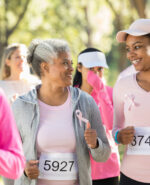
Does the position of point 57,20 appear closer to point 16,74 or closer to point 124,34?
point 16,74

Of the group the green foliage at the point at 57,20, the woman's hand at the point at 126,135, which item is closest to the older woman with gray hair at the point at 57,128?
the woman's hand at the point at 126,135

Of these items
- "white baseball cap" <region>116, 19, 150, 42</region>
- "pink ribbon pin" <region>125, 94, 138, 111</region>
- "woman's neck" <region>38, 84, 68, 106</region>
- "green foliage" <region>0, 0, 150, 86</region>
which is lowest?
"green foliage" <region>0, 0, 150, 86</region>

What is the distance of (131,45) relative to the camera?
440 centimetres

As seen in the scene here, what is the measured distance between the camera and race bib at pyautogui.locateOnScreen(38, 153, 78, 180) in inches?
157

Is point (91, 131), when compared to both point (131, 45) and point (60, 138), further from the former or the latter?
point (131, 45)

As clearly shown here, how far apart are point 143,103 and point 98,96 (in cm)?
158

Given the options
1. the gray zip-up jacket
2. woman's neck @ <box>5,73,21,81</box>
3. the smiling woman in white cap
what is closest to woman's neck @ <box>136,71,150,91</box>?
the smiling woman in white cap

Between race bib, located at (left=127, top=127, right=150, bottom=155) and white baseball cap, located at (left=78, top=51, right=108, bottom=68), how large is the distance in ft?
6.60

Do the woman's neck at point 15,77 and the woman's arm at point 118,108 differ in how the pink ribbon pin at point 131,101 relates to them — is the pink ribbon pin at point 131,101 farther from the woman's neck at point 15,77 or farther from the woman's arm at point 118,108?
the woman's neck at point 15,77

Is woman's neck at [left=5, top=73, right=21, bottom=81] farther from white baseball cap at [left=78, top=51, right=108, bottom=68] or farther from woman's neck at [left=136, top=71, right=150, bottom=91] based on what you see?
woman's neck at [left=136, top=71, right=150, bottom=91]

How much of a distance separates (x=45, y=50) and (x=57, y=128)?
65cm

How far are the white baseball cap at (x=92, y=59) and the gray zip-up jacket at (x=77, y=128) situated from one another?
191cm

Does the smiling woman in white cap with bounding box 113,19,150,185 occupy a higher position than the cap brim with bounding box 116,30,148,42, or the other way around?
the cap brim with bounding box 116,30,148,42

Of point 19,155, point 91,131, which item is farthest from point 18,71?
point 19,155
